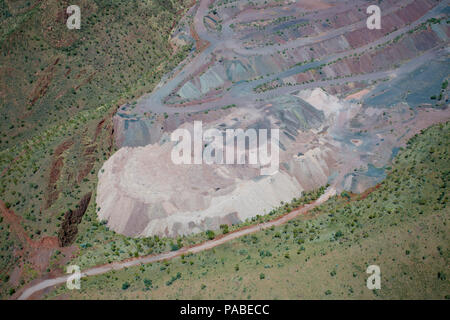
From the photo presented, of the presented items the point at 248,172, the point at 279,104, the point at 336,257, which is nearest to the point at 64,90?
the point at 279,104

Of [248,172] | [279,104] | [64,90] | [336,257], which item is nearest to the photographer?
[336,257]

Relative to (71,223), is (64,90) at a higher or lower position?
higher

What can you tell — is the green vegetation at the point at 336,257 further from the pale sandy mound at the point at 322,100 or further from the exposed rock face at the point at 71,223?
the pale sandy mound at the point at 322,100

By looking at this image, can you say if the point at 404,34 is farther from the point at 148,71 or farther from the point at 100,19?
the point at 100,19

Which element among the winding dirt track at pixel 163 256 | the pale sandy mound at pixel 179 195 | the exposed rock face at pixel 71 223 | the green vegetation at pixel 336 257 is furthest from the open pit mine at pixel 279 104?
the green vegetation at pixel 336 257

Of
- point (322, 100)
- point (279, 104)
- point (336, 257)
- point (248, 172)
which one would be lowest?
point (336, 257)

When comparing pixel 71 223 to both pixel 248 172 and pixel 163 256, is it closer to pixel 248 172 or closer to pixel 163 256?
pixel 163 256

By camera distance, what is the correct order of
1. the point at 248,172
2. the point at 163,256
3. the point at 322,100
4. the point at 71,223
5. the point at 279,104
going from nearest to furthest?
1. the point at 163,256
2. the point at 71,223
3. the point at 248,172
4. the point at 279,104
5. the point at 322,100
